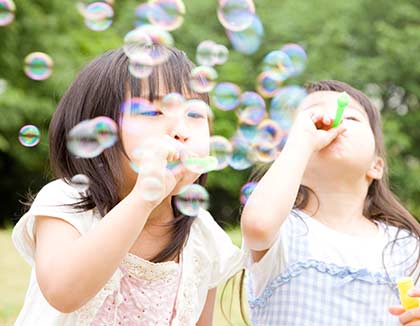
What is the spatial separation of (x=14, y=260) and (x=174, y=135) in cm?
476

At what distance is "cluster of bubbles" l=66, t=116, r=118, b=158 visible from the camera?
1.98 metres

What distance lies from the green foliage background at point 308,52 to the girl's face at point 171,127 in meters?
10.1

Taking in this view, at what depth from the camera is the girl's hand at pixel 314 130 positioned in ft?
7.23

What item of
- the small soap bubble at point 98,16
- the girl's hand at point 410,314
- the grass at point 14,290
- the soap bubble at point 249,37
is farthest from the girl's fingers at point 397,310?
the grass at point 14,290

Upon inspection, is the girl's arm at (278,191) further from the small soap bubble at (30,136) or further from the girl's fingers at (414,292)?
the small soap bubble at (30,136)

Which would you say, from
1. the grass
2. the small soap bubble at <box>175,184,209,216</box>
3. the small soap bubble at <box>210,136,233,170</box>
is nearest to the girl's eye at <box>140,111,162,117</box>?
the small soap bubble at <box>175,184,209,216</box>

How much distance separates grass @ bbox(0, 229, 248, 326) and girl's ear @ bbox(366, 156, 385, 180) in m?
1.19

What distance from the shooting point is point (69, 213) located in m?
1.95

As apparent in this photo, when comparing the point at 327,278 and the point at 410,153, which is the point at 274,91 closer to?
the point at 327,278

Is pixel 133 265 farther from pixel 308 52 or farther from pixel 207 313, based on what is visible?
pixel 308 52

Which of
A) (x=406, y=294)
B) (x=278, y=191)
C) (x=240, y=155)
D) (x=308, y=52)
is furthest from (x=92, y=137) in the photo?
(x=308, y=52)

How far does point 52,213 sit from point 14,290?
3.45 m

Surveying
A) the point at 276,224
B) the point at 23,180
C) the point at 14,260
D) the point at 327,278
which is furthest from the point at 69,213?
the point at 23,180

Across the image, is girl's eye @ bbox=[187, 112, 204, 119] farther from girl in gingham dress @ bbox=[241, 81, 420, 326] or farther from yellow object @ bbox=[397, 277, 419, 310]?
yellow object @ bbox=[397, 277, 419, 310]
